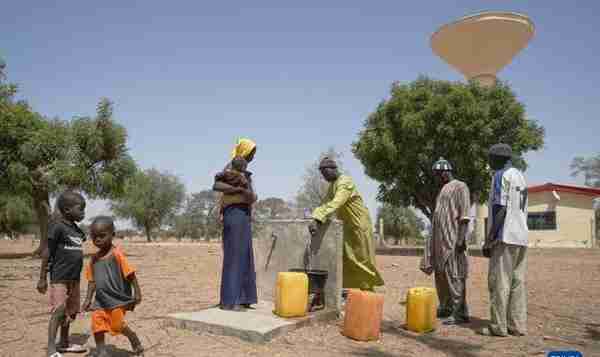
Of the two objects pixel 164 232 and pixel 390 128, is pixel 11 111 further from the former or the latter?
pixel 164 232

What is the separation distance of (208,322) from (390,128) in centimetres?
1980

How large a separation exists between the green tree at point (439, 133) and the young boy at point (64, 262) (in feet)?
63.1

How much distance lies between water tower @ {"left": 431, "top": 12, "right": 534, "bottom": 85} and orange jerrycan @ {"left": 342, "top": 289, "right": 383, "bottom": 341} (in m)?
33.8

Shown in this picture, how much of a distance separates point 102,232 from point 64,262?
0.58 meters

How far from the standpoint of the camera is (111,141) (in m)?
18.1

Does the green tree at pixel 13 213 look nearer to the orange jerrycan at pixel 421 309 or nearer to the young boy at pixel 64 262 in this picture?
the young boy at pixel 64 262

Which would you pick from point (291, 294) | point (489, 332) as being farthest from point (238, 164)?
point (489, 332)

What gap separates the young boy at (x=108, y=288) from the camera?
12.3ft

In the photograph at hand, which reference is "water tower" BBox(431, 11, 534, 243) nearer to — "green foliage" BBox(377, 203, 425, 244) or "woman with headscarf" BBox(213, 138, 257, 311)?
"green foliage" BBox(377, 203, 425, 244)

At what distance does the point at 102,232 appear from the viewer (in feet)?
12.5

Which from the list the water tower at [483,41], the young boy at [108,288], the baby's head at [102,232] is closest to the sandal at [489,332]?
the young boy at [108,288]

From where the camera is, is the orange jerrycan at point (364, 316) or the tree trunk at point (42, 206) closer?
the orange jerrycan at point (364, 316)

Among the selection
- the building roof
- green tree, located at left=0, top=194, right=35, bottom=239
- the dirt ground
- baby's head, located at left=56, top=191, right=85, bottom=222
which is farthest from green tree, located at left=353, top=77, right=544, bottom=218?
green tree, located at left=0, top=194, right=35, bottom=239

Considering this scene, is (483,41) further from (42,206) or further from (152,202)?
(152,202)
